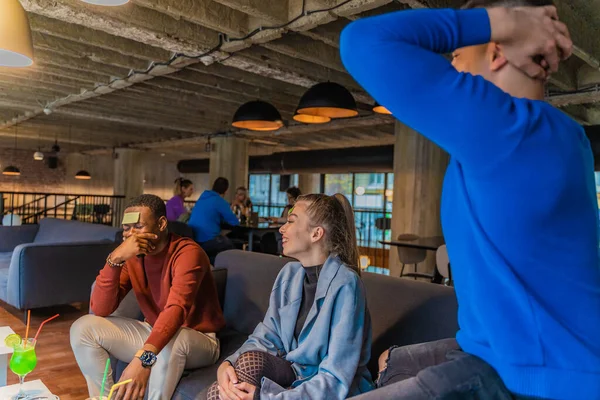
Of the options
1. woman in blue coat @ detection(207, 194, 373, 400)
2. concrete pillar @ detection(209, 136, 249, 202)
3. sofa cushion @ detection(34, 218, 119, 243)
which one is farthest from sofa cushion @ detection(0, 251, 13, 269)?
concrete pillar @ detection(209, 136, 249, 202)

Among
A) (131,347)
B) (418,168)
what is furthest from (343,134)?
(131,347)

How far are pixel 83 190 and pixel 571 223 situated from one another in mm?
18241

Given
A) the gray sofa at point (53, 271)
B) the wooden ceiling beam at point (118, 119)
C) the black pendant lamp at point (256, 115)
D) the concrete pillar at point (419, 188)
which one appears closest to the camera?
the gray sofa at point (53, 271)

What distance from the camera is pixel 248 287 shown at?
2686 mm

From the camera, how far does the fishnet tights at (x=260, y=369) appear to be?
63.5 inches

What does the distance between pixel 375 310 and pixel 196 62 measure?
386 cm

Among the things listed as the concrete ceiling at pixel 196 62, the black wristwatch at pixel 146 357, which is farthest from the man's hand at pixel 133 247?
the concrete ceiling at pixel 196 62

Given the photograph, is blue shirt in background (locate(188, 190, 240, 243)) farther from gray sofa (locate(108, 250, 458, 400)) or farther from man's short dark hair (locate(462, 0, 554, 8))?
man's short dark hair (locate(462, 0, 554, 8))

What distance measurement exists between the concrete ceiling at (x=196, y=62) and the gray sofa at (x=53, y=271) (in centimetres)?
183

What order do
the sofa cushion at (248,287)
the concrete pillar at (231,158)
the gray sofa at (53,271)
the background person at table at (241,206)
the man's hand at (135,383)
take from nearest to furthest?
the man's hand at (135,383) < the sofa cushion at (248,287) < the gray sofa at (53,271) < the background person at table at (241,206) < the concrete pillar at (231,158)

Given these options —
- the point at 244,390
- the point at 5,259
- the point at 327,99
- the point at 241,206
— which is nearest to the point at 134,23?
the point at 327,99

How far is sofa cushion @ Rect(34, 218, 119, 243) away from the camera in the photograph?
4.81 metres

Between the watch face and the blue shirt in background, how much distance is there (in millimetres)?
3884

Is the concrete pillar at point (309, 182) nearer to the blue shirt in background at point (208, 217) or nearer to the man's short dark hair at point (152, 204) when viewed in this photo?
the blue shirt in background at point (208, 217)
